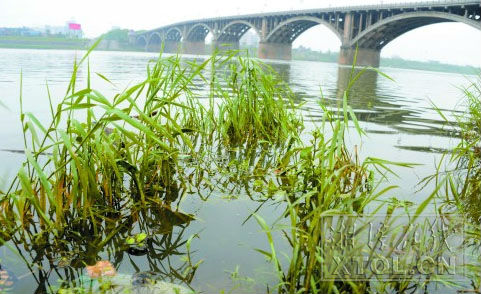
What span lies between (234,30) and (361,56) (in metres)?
29.2

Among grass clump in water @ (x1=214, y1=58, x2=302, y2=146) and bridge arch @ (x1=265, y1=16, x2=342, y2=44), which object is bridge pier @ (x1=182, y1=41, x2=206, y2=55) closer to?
bridge arch @ (x1=265, y1=16, x2=342, y2=44)

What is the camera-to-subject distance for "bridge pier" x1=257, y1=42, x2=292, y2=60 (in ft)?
198

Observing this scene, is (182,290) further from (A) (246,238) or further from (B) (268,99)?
(B) (268,99)

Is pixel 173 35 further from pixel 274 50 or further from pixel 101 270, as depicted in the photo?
pixel 101 270

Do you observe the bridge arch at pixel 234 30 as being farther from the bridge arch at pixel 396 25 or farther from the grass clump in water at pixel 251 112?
the grass clump in water at pixel 251 112

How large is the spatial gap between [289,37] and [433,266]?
63697 mm

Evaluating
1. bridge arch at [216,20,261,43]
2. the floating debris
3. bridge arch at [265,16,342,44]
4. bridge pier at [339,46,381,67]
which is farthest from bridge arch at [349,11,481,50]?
the floating debris

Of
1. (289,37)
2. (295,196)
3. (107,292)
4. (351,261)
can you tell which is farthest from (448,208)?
(289,37)

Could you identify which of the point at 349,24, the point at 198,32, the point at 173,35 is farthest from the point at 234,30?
the point at 349,24

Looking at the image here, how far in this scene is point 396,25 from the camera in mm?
44531

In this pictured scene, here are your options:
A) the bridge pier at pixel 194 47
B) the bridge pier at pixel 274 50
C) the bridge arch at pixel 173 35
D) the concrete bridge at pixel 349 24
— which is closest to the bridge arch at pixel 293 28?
the concrete bridge at pixel 349 24

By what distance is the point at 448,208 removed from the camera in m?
2.50

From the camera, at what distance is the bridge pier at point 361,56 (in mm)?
46531

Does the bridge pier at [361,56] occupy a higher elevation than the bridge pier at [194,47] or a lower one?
lower
